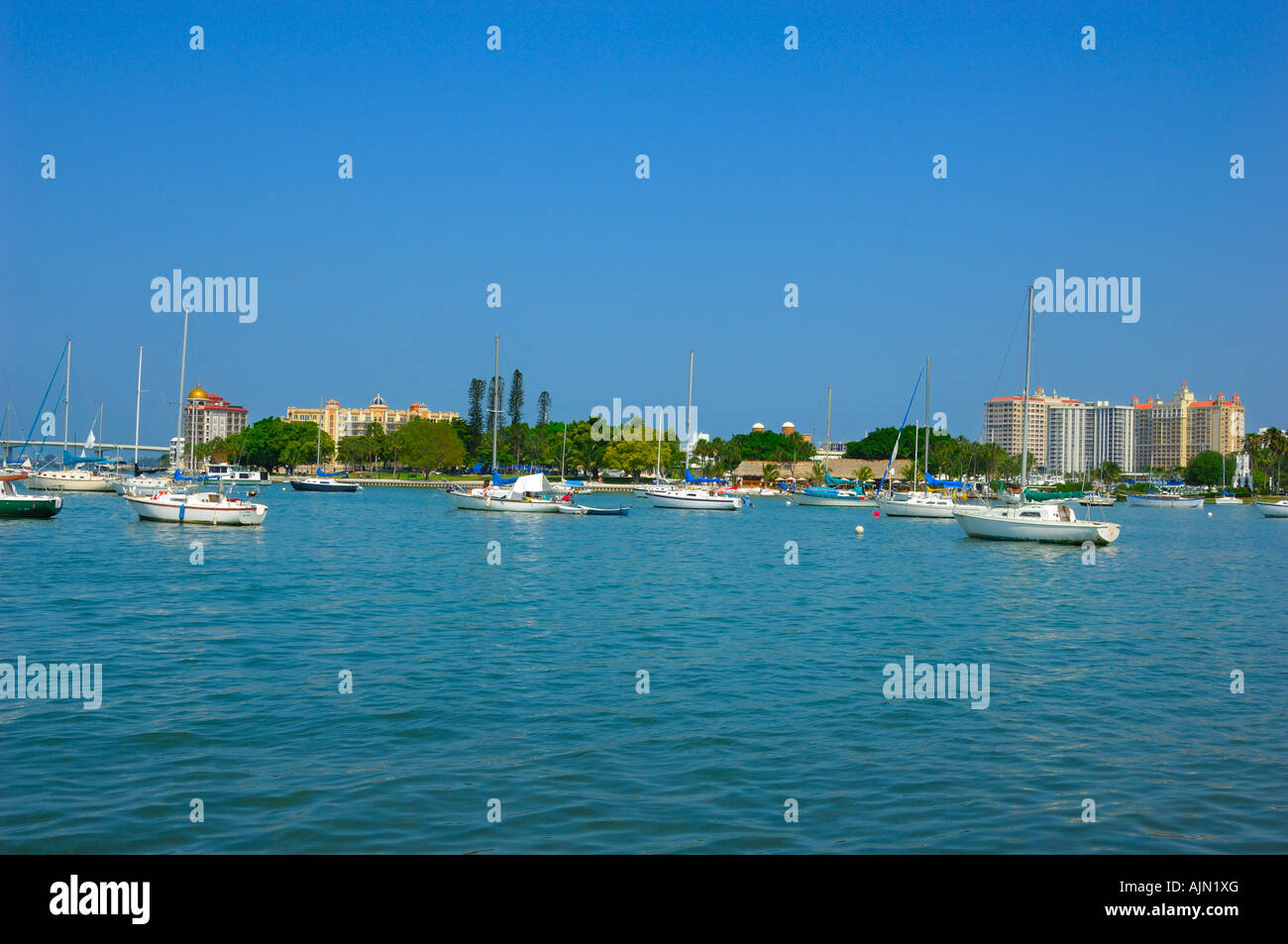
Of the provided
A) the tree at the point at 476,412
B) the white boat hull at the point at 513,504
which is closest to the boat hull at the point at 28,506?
the white boat hull at the point at 513,504

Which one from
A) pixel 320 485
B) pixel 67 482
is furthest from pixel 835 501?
pixel 67 482

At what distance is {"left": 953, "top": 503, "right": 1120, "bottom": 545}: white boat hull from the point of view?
42.8m

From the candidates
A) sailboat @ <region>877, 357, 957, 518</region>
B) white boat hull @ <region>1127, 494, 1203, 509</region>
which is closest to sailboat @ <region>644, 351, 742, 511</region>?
sailboat @ <region>877, 357, 957, 518</region>

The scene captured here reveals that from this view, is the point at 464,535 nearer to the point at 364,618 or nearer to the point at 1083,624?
the point at 364,618

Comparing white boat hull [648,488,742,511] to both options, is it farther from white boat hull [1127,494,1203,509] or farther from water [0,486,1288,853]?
white boat hull [1127,494,1203,509]

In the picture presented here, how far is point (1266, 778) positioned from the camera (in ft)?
32.4

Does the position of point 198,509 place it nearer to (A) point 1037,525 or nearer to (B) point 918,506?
(A) point 1037,525

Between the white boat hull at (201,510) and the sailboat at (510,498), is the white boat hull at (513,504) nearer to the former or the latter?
the sailboat at (510,498)

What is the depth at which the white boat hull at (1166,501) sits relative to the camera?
118438 mm

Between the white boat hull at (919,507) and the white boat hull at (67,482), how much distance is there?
68186 mm

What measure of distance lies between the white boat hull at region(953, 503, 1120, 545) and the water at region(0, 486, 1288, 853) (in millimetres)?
14197

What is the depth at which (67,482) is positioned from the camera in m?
86.2
